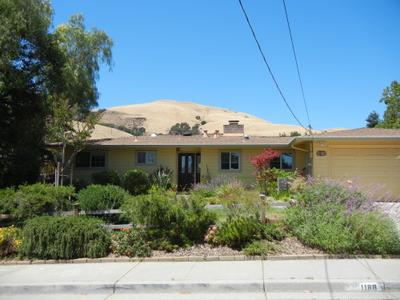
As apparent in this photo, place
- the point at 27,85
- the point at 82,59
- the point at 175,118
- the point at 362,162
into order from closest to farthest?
the point at 362,162 → the point at 27,85 → the point at 82,59 → the point at 175,118

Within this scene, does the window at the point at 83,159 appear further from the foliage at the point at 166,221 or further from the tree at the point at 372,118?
the tree at the point at 372,118

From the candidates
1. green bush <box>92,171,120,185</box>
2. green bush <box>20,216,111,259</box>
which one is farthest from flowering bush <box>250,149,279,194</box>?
green bush <box>20,216,111,259</box>

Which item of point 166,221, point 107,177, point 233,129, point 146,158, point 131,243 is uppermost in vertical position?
point 233,129

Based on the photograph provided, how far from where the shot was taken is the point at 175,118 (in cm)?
11188

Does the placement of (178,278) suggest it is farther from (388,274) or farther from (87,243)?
(388,274)

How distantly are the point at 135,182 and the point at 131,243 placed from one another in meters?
13.2

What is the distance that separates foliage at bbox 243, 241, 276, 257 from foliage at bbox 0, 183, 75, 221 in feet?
18.5

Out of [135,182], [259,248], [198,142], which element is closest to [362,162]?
[198,142]

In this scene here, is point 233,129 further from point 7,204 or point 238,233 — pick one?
point 238,233

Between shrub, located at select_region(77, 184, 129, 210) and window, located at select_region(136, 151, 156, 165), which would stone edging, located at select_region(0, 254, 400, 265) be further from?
window, located at select_region(136, 151, 156, 165)

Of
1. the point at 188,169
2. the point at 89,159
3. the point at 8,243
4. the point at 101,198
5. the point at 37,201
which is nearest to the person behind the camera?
the point at 8,243

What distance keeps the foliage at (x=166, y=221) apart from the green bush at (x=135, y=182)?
12.6 m

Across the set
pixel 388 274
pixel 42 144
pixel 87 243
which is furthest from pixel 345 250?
pixel 42 144

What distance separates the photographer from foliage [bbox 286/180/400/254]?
9.12 m
